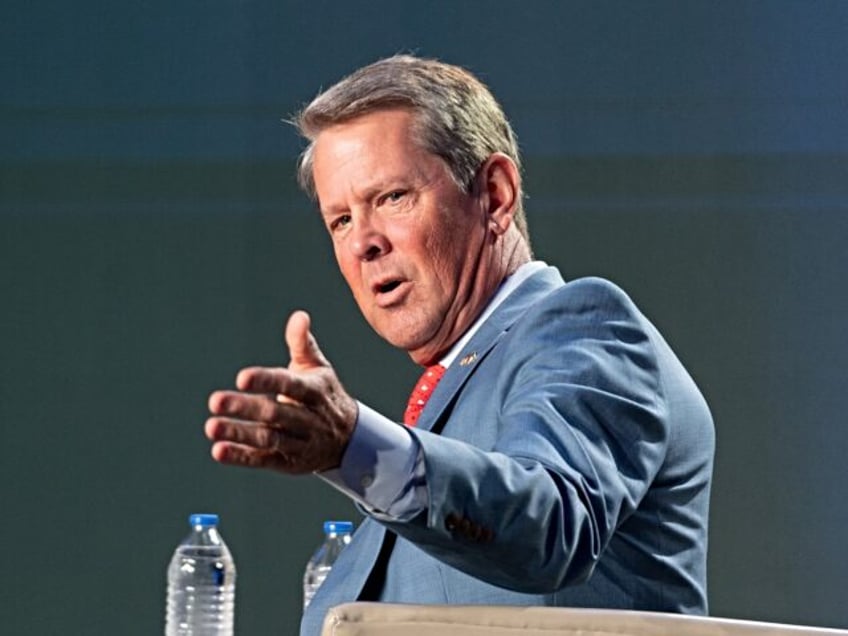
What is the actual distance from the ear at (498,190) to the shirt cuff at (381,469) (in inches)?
30.0

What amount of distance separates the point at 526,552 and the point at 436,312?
0.67 m

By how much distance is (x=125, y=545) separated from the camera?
393cm

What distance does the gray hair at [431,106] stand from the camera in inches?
63.6

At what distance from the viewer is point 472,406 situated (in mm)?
1336

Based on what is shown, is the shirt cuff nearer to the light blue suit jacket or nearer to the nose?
the light blue suit jacket

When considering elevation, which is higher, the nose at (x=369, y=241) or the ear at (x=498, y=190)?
the ear at (x=498, y=190)

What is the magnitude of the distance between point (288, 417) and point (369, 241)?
0.78 m

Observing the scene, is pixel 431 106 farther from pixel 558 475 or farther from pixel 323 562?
pixel 323 562

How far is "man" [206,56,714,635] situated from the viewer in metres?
0.95

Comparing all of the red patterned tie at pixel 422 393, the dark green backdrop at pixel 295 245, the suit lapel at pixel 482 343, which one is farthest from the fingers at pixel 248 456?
the dark green backdrop at pixel 295 245

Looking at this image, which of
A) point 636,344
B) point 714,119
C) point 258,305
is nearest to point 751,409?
point 714,119

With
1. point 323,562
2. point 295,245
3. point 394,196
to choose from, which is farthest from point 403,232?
point 295,245

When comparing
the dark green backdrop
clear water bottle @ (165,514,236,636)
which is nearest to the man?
clear water bottle @ (165,514,236,636)

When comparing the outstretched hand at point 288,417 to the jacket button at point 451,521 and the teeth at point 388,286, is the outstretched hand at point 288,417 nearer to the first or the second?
the jacket button at point 451,521
